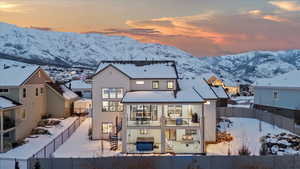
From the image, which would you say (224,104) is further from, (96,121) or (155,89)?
(96,121)

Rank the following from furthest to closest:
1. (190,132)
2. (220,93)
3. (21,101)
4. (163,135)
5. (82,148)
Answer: (220,93) < (21,101) < (190,132) < (82,148) < (163,135)

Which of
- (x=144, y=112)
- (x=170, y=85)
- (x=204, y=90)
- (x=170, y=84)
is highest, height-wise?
(x=170, y=84)

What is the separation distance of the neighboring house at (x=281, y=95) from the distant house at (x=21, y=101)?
3073 centimetres

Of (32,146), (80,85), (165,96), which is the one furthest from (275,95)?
(80,85)

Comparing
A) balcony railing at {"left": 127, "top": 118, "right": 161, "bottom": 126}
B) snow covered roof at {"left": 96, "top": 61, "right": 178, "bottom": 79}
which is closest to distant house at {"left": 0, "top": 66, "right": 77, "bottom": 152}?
snow covered roof at {"left": 96, "top": 61, "right": 178, "bottom": 79}

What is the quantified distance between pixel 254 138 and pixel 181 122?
934cm

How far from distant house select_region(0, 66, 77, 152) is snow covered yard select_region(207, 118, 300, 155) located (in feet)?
61.8

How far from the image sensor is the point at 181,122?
93.5 ft

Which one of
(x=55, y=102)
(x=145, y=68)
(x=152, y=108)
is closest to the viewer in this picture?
(x=152, y=108)

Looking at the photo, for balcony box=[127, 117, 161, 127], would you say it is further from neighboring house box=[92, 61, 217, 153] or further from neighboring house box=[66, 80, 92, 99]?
neighboring house box=[66, 80, 92, 99]

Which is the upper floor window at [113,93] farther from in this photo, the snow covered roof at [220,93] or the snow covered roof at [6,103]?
the snow covered roof at [220,93]

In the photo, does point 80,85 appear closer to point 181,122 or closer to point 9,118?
point 9,118

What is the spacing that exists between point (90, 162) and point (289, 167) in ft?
44.0

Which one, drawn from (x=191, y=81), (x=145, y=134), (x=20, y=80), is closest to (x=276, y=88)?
(x=191, y=81)
